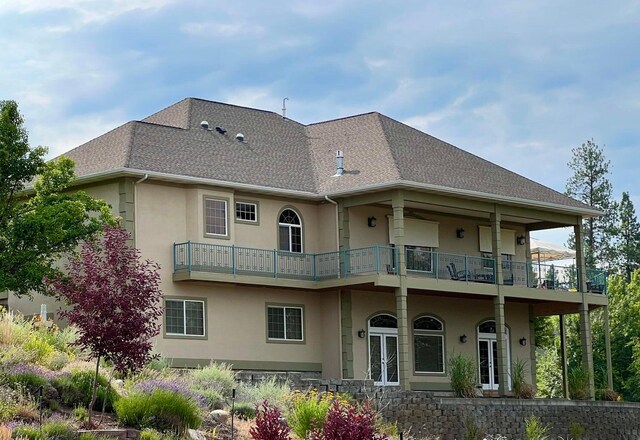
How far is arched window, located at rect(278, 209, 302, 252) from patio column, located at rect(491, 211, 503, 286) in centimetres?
622

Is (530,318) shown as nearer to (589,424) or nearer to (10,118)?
(589,424)

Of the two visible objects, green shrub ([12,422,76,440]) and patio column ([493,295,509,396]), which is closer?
green shrub ([12,422,76,440])

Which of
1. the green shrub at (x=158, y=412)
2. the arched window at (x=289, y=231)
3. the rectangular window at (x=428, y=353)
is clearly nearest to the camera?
the green shrub at (x=158, y=412)

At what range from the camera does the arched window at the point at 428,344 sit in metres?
40.1

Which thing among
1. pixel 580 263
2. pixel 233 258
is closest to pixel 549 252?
pixel 580 263

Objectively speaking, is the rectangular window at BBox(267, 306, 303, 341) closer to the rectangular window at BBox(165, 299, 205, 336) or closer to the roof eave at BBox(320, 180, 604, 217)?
the rectangular window at BBox(165, 299, 205, 336)

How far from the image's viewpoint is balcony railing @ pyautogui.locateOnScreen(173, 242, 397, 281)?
116ft

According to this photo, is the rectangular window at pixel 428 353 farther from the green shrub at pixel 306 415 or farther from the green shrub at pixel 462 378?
the green shrub at pixel 306 415

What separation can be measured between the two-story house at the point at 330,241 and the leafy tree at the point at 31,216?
2.31 m

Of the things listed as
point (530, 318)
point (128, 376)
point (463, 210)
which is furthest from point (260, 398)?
point (530, 318)

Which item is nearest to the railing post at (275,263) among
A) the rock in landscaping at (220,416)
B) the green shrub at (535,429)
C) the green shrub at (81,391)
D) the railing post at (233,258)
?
the railing post at (233,258)

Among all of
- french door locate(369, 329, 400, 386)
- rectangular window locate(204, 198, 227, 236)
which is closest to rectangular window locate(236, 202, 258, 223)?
rectangular window locate(204, 198, 227, 236)

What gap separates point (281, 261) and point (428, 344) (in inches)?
251

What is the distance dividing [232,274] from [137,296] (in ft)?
41.4
